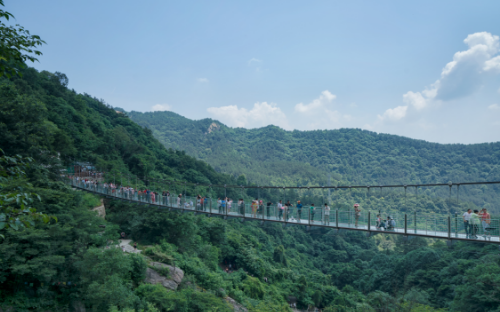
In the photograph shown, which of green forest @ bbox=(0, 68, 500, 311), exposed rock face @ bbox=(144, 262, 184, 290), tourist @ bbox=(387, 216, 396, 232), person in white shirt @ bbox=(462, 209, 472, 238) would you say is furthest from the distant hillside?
exposed rock face @ bbox=(144, 262, 184, 290)

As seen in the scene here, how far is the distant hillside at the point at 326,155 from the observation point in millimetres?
94750

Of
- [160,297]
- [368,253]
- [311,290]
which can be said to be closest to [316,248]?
[368,253]

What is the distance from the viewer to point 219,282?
23281 millimetres

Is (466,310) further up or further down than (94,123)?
further down

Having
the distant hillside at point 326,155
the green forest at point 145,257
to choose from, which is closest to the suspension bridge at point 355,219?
the green forest at point 145,257

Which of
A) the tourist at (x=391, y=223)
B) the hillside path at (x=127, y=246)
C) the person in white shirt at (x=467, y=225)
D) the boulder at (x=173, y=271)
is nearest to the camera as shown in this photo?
the person in white shirt at (x=467, y=225)

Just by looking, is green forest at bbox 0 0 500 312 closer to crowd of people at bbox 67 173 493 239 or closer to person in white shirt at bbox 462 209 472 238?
crowd of people at bbox 67 173 493 239

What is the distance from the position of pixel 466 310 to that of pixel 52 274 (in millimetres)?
26592

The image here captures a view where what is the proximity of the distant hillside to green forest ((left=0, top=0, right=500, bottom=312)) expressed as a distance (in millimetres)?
14008

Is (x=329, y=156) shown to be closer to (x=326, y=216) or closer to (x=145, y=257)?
(x=145, y=257)

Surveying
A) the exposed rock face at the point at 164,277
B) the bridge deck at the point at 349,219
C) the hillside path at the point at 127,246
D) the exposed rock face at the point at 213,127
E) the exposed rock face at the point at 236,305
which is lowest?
the exposed rock face at the point at 236,305

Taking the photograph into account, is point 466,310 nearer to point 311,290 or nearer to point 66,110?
point 311,290

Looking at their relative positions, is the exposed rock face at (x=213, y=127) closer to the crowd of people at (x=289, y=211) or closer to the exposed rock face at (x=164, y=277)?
the crowd of people at (x=289, y=211)

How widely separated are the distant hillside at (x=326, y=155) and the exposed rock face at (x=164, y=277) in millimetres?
61663
